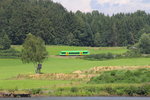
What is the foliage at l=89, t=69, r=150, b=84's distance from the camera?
71.6m

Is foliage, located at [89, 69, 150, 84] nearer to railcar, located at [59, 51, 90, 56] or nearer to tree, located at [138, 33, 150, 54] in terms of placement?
tree, located at [138, 33, 150, 54]

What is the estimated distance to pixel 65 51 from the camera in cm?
16600

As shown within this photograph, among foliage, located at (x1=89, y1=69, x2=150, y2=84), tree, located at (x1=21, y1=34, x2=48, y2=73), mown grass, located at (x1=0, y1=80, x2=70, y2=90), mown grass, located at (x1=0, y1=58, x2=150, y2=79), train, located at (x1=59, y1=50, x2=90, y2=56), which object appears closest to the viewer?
mown grass, located at (x1=0, y1=80, x2=70, y2=90)

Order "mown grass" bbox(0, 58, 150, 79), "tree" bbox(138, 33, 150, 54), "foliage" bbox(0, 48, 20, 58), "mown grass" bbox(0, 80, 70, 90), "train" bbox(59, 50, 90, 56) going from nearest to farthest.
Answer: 1. "mown grass" bbox(0, 80, 70, 90)
2. "mown grass" bbox(0, 58, 150, 79)
3. "foliage" bbox(0, 48, 20, 58)
4. "tree" bbox(138, 33, 150, 54)
5. "train" bbox(59, 50, 90, 56)

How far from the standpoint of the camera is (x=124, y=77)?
7231 centimetres

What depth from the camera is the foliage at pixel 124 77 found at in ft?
235

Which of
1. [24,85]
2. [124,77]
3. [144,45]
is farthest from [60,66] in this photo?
[144,45]

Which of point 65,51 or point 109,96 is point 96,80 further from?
point 65,51

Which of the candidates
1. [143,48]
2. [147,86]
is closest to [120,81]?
[147,86]

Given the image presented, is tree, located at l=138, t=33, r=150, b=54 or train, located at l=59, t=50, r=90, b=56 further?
train, located at l=59, t=50, r=90, b=56

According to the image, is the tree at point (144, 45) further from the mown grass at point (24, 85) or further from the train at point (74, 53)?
the mown grass at point (24, 85)

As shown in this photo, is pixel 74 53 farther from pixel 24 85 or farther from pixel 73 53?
pixel 24 85

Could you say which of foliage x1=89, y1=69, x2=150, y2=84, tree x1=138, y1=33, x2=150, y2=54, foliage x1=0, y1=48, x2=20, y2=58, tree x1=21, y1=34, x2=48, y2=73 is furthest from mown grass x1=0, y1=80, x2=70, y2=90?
tree x1=138, y1=33, x2=150, y2=54

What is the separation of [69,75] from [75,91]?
18.3 m
